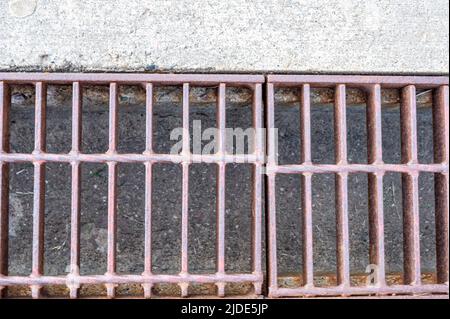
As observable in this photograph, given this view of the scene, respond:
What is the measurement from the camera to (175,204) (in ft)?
9.64

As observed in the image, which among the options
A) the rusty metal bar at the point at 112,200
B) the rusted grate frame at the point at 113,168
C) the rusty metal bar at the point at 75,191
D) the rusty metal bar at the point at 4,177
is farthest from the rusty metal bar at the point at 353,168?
the rusty metal bar at the point at 4,177

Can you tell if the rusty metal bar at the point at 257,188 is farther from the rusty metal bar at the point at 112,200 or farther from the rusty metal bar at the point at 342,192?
the rusty metal bar at the point at 112,200

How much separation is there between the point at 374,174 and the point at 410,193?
0.18 meters

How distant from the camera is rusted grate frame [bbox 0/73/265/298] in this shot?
2.33m

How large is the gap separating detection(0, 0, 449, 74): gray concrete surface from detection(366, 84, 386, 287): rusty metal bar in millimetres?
201

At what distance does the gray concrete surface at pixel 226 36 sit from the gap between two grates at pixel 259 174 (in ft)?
0.35

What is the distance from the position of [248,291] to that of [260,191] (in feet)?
1.71

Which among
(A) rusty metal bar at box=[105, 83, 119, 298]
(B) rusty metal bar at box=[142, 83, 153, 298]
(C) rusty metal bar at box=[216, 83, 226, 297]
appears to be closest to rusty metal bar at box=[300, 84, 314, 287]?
(C) rusty metal bar at box=[216, 83, 226, 297]

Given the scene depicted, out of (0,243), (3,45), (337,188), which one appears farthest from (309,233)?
(3,45)

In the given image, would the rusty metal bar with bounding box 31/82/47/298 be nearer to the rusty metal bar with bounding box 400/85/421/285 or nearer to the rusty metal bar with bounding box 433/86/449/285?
the rusty metal bar with bounding box 400/85/421/285

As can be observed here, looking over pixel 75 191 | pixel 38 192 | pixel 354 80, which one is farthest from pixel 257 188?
pixel 38 192

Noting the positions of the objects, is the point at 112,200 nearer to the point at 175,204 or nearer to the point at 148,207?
the point at 148,207

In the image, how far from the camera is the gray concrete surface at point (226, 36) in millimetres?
2500

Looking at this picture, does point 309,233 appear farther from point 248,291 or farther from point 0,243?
point 0,243
